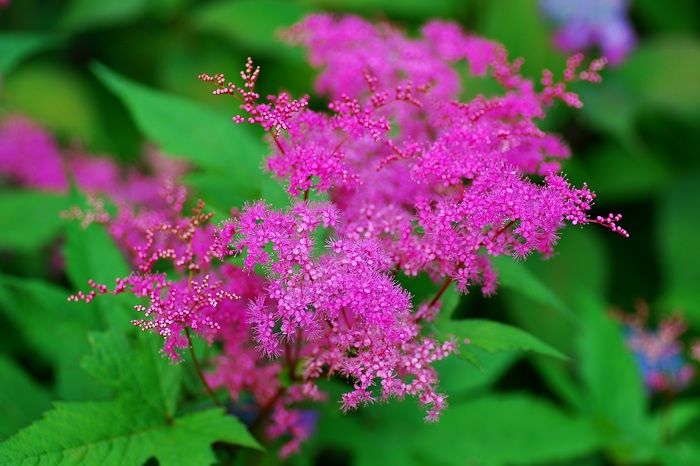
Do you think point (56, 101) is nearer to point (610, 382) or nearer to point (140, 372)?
point (140, 372)

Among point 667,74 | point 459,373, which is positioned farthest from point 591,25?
point 459,373

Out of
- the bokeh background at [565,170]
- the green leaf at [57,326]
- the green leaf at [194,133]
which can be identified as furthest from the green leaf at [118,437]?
the green leaf at [194,133]

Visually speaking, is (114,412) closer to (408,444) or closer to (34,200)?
(408,444)

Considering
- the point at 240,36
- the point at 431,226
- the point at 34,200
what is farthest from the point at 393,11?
the point at 431,226

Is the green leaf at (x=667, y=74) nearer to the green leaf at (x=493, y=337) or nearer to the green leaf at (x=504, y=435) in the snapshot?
the green leaf at (x=504, y=435)

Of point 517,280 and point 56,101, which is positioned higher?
point 56,101

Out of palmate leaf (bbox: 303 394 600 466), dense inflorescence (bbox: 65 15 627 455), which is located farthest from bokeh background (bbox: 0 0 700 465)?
dense inflorescence (bbox: 65 15 627 455)
